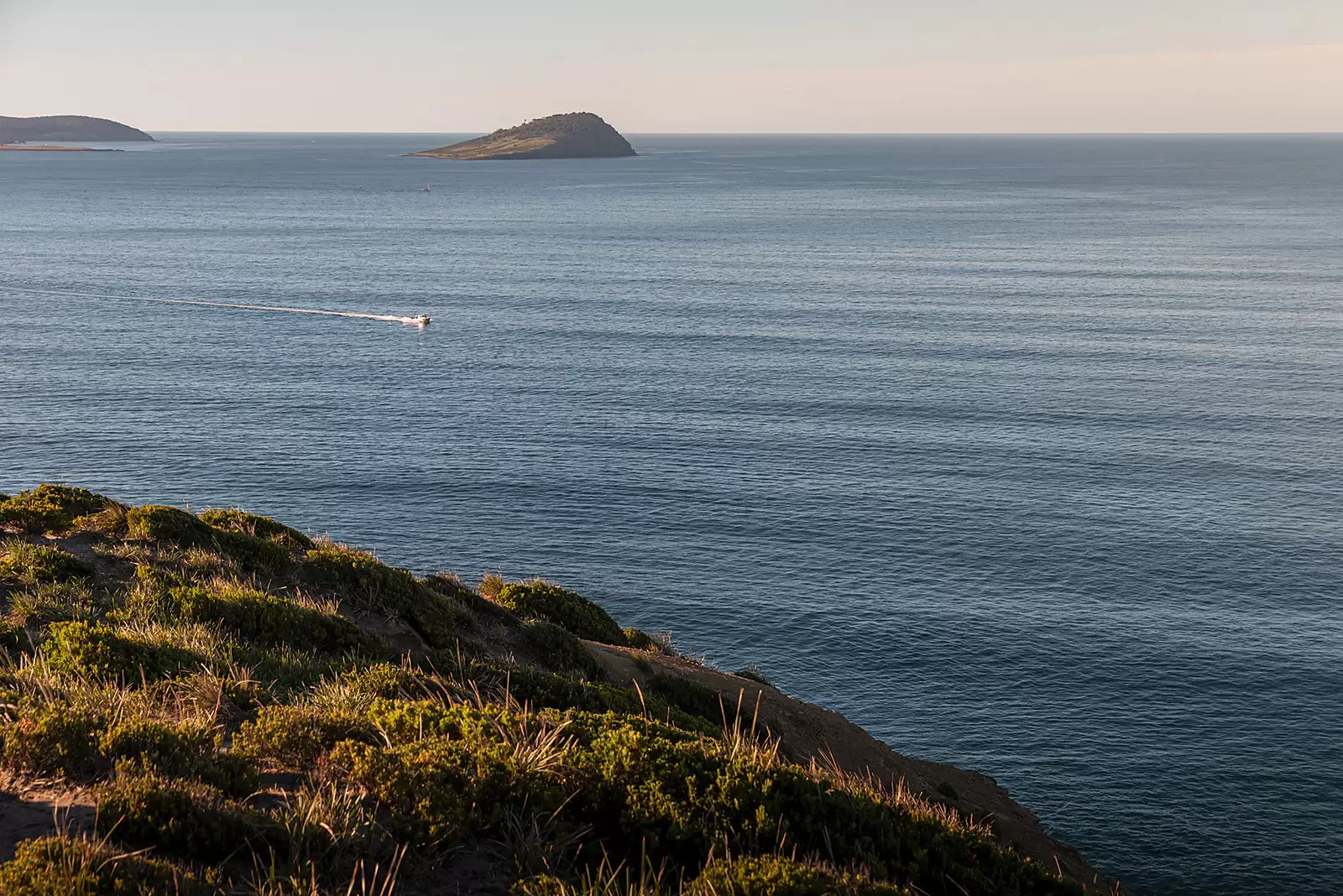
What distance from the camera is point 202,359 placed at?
115 m

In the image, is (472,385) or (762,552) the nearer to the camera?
(762,552)

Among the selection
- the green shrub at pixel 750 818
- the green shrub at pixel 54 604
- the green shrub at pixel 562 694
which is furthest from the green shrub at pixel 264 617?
the green shrub at pixel 750 818

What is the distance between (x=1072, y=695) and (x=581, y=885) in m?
52.0

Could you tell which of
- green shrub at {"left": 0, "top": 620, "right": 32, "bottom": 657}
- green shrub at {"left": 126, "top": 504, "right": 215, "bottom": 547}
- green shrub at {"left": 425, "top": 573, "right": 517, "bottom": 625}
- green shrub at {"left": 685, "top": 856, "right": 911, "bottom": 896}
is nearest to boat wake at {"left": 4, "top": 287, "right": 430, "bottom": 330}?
green shrub at {"left": 425, "top": 573, "right": 517, "bottom": 625}

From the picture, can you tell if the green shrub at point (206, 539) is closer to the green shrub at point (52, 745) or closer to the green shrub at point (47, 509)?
the green shrub at point (47, 509)

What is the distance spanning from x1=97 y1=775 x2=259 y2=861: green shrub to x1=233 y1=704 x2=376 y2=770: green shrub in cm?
175

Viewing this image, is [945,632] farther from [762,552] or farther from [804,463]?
[804,463]

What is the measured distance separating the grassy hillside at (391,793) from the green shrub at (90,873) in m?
0.02

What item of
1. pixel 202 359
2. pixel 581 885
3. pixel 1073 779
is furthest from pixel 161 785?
pixel 202 359

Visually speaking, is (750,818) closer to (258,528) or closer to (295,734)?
(295,734)

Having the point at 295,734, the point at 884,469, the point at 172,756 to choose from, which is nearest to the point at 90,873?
the point at 172,756

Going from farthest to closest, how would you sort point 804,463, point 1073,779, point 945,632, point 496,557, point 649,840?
point 804,463 → point 496,557 → point 945,632 → point 1073,779 → point 649,840

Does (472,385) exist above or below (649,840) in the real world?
below

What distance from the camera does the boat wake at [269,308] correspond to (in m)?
132
